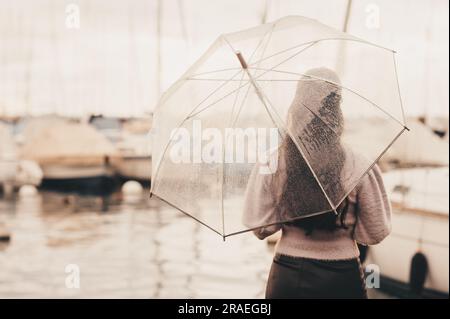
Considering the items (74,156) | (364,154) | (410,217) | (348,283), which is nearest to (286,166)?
(364,154)

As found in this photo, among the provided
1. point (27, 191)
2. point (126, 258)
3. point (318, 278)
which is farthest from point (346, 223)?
point (27, 191)

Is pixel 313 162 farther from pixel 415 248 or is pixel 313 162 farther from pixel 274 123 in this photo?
pixel 415 248

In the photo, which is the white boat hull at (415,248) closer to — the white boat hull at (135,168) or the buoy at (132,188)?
the buoy at (132,188)

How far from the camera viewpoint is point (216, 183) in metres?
3.46

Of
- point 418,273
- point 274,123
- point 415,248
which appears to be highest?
point 274,123

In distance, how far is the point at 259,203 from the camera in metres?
3.17

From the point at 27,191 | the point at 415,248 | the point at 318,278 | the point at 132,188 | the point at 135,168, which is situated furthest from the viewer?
the point at 135,168

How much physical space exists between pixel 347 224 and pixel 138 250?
32.2ft

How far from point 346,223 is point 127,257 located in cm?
912

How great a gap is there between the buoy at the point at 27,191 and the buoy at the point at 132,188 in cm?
342

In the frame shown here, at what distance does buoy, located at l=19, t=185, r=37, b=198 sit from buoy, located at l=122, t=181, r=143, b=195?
3418 millimetres

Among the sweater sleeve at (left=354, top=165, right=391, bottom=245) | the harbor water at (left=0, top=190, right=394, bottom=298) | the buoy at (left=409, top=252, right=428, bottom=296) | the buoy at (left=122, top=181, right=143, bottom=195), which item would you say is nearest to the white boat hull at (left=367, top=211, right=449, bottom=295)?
the buoy at (left=409, top=252, right=428, bottom=296)

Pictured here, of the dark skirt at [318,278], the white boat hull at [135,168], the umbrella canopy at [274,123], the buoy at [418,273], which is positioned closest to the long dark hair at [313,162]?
the umbrella canopy at [274,123]

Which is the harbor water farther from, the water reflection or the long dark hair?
the long dark hair
